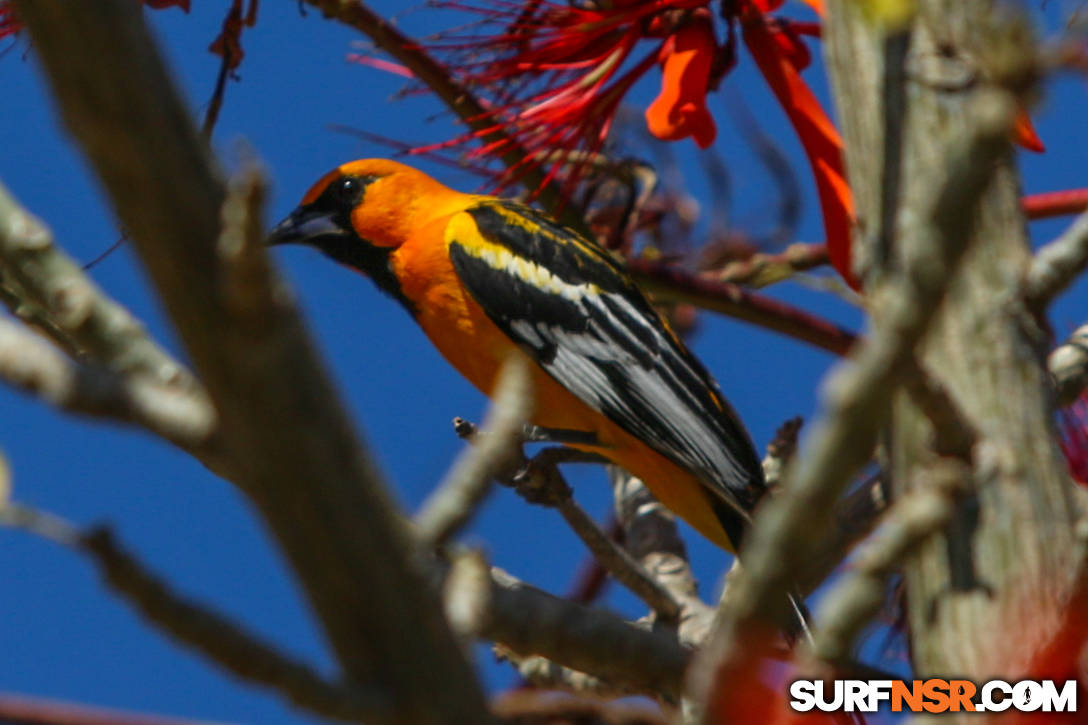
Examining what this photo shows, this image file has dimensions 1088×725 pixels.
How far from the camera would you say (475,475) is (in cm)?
94

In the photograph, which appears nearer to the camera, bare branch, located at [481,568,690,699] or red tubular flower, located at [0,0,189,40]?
bare branch, located at [481,568,690,699]

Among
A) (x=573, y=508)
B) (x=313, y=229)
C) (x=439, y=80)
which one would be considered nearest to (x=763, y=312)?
(x=573, y=508)

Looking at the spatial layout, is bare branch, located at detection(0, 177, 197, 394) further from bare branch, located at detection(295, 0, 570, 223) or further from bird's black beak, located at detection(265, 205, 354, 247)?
bird's black beak, located at detection(265, 205, 354, 247)

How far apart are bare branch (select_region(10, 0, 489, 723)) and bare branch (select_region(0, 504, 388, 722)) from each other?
38mm

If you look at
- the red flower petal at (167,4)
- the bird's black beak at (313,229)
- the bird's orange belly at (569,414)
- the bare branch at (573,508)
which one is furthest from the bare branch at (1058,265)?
the bird's black beak at (313,229)

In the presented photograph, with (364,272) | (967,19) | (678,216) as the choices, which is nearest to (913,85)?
(967,19)

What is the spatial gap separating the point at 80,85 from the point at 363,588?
1.08ft

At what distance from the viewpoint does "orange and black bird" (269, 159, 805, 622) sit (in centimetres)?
307

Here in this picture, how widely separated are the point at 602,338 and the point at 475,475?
231cm

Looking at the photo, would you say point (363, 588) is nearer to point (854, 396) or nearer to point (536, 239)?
point (854, 396)

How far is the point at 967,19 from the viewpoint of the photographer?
1.53m

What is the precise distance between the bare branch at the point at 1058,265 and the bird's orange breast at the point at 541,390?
1732mm

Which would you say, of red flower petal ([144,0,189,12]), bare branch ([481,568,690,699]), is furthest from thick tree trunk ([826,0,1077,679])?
red flower petal ([144,0,189,12])

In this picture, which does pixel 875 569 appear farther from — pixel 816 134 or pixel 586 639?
pixel 816 134
